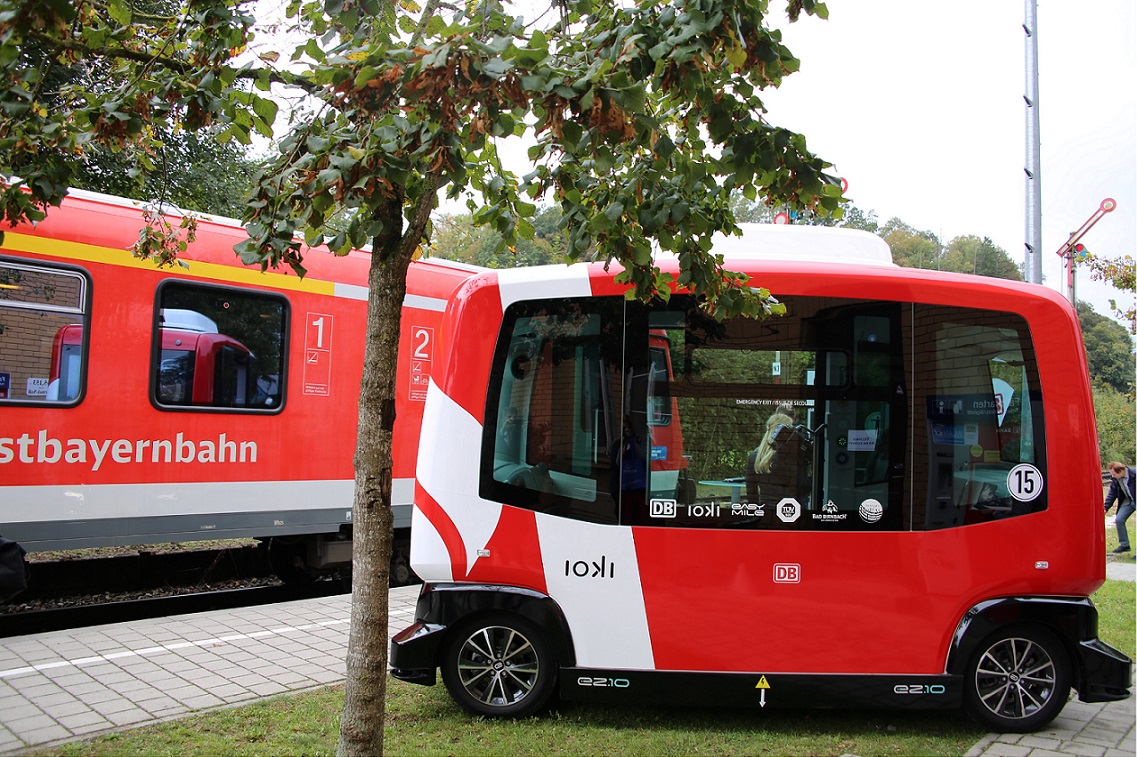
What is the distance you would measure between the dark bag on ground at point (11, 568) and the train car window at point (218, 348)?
320 centimetres

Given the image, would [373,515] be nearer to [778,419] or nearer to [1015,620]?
[778,419]

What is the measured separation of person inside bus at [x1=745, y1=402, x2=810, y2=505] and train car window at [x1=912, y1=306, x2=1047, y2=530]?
664mm

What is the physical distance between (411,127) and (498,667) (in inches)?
131

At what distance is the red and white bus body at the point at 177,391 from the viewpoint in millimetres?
6934

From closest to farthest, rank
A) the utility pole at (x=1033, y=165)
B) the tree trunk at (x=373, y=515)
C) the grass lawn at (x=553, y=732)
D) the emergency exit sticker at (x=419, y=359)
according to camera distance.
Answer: the tree trunk at (x=373, y=515) < the grass lawn at (x=553, y=732) < the emergency exit sticker at (x=419, y=359) < the utility pole at (x=1033, y=165)

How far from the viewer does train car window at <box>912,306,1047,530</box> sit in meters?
5.31

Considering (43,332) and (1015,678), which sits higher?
(43,332)

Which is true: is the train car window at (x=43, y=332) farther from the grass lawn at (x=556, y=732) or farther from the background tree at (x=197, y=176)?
the background tree at (x=197, y=176)

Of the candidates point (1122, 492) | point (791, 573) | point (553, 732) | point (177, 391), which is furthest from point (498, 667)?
point (1122, 492)

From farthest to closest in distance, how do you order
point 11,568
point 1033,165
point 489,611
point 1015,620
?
point 1033,165
point 489,611
point 1015,620
point 11,568

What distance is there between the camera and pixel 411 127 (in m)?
3.27

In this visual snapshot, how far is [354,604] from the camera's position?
404 cm

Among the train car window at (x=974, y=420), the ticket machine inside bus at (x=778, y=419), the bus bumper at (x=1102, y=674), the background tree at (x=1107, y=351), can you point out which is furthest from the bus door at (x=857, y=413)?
the background tree at (x=1107, y=351)

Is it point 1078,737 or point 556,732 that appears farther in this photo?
point 1078,737
